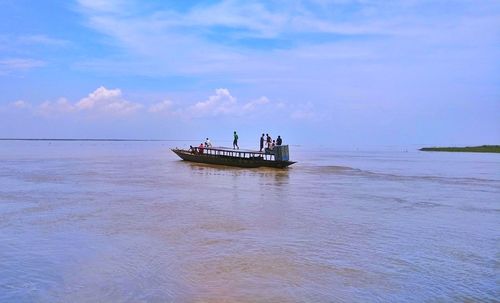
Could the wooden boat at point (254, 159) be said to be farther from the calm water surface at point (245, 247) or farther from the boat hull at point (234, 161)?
the calm water surface at point (245, 247)

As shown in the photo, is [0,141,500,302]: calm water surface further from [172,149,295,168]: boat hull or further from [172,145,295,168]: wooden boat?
[172,149,295,168]: boat hull

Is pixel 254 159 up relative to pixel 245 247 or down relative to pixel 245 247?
up

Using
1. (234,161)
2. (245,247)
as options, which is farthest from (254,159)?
(245,247)

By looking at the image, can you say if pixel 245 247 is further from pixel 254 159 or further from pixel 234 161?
pixel 234 161

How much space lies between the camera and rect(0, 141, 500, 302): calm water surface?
748cm

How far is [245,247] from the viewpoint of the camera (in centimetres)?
1042

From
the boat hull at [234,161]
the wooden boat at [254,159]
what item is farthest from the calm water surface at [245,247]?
the boat hull at [234,161]

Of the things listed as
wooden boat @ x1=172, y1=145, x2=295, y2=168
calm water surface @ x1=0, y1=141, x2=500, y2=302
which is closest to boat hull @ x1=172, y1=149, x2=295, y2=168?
wooden boat @ x1=172, y1=145, x2=295, y2=168

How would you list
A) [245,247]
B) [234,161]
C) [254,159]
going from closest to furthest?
1. [245,247]
2. [254,159]
3. [234,161]

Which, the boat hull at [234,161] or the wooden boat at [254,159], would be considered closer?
the wooden boat at [254,159]

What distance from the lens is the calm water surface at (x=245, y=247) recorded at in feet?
24.5

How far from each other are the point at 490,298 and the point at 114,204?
40.9 feet

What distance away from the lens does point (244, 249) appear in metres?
10.2

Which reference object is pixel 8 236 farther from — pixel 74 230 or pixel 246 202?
pixel 246 202
